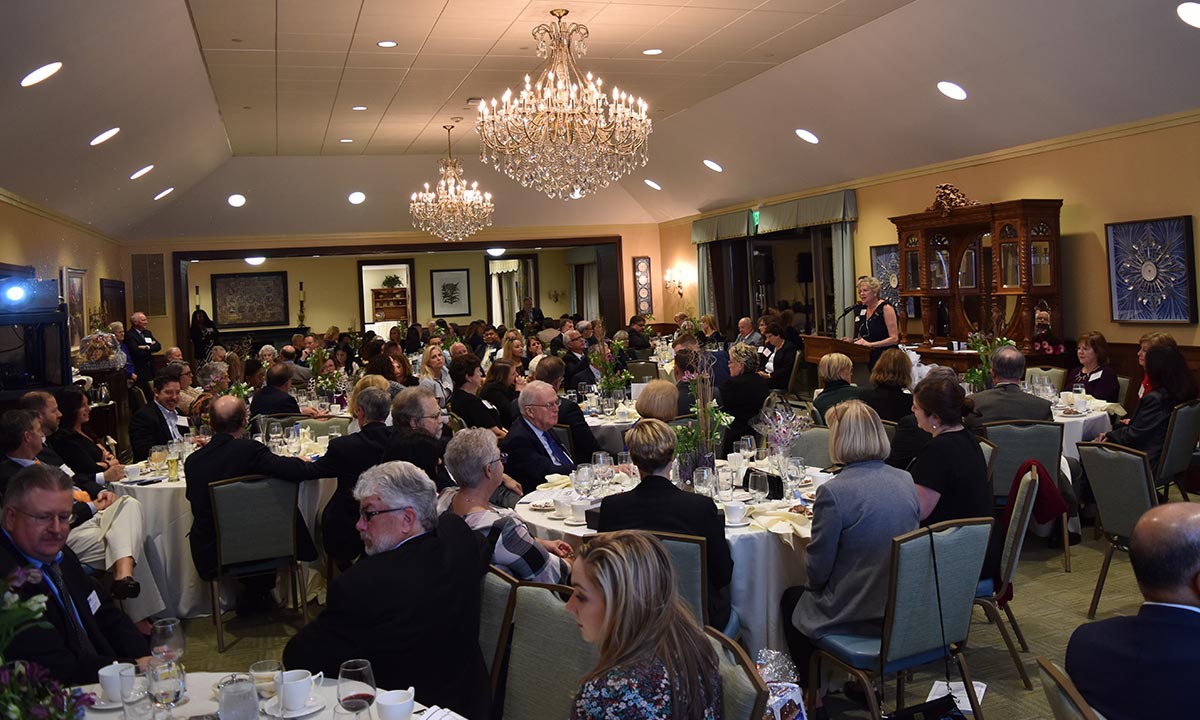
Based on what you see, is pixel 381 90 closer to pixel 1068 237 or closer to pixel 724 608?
pixel 1068 237

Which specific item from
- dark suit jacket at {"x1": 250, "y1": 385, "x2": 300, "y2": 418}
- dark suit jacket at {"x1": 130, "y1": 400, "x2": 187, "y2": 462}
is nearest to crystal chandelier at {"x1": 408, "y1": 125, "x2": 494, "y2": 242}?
dark suit jacket at {"x1": 250, "y1": 385, "x2": 300, "y2": 418}

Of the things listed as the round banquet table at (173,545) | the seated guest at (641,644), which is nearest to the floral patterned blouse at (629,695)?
the seated guest at (641,644)

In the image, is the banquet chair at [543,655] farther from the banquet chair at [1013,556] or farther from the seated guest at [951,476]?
the banquet chair at [1013,556]

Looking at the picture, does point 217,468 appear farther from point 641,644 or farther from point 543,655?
point 641,644

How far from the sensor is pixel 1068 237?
34.9 ft

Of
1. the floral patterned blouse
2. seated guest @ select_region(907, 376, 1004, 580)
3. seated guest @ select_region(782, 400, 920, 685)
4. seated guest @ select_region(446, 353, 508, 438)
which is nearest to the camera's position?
the floral patterned blouse

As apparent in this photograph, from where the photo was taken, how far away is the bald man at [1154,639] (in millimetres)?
2215

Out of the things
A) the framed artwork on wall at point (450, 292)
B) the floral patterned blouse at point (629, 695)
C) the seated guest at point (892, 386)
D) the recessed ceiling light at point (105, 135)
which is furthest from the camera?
the framed artwork on wall at point (450, 292)

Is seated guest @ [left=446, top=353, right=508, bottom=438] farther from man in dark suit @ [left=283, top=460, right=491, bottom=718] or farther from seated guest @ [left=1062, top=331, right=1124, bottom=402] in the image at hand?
seated guest @ [left=1062, top=331, right=1124, bottom=402]

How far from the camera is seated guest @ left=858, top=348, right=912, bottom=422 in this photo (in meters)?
6.27

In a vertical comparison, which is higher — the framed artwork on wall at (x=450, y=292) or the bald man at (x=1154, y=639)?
the framed artwork on wall at (x=450, y=292)

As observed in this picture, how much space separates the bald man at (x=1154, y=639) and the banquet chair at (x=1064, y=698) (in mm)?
80

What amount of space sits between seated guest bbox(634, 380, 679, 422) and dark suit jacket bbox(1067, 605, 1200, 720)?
141 inches

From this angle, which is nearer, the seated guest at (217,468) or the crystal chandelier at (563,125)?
the seated guest at (217,468)
